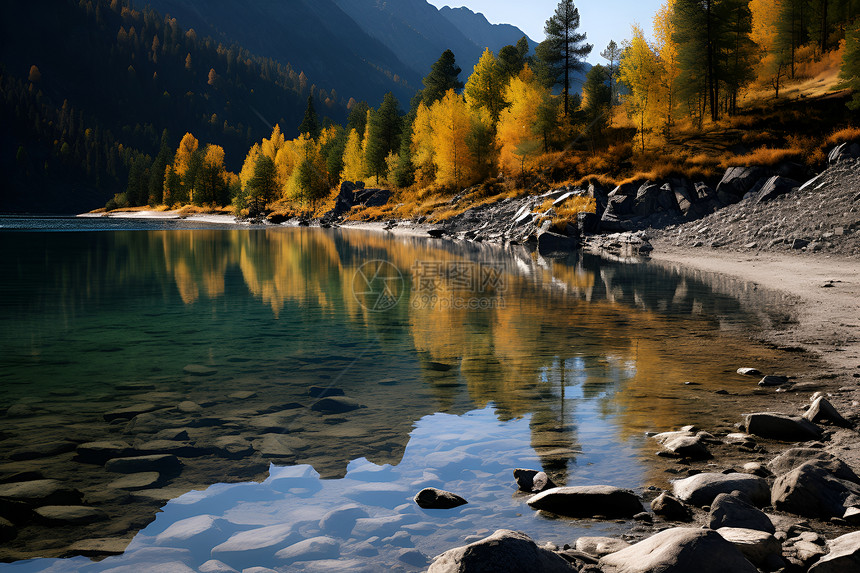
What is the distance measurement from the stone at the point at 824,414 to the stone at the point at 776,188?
1427 inches

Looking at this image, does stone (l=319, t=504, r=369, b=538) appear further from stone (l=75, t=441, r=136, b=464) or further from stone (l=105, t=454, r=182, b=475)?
stone (l=75, t=441, r=136, b=464)

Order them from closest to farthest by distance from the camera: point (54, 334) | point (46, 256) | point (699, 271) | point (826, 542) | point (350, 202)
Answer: point (826, 542) < point (54, 334) < point (699, 271) < point (46, 256) < point (350, 202)

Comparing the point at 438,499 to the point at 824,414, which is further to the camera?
the point at 824,414

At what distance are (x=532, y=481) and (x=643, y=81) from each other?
185ft

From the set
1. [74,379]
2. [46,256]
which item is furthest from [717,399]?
[46,256]

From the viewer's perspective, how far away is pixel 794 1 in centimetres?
6381

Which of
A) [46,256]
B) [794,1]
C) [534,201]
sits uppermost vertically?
[794,1]

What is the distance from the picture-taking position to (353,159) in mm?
99750

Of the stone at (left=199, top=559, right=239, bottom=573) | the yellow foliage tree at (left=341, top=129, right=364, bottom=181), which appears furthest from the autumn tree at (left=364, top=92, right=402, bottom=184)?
the stone at (left=199, top=559, right=239, bottom=573)

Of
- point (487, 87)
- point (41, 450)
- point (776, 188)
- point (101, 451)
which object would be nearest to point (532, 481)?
point (101, 451)

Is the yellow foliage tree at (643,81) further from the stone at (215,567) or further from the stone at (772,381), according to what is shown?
the stone at (215,567)

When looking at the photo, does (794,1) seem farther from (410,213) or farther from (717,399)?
(717,399)

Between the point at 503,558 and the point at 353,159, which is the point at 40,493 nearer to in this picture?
the point at 503,558

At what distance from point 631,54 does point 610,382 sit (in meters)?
56.0
